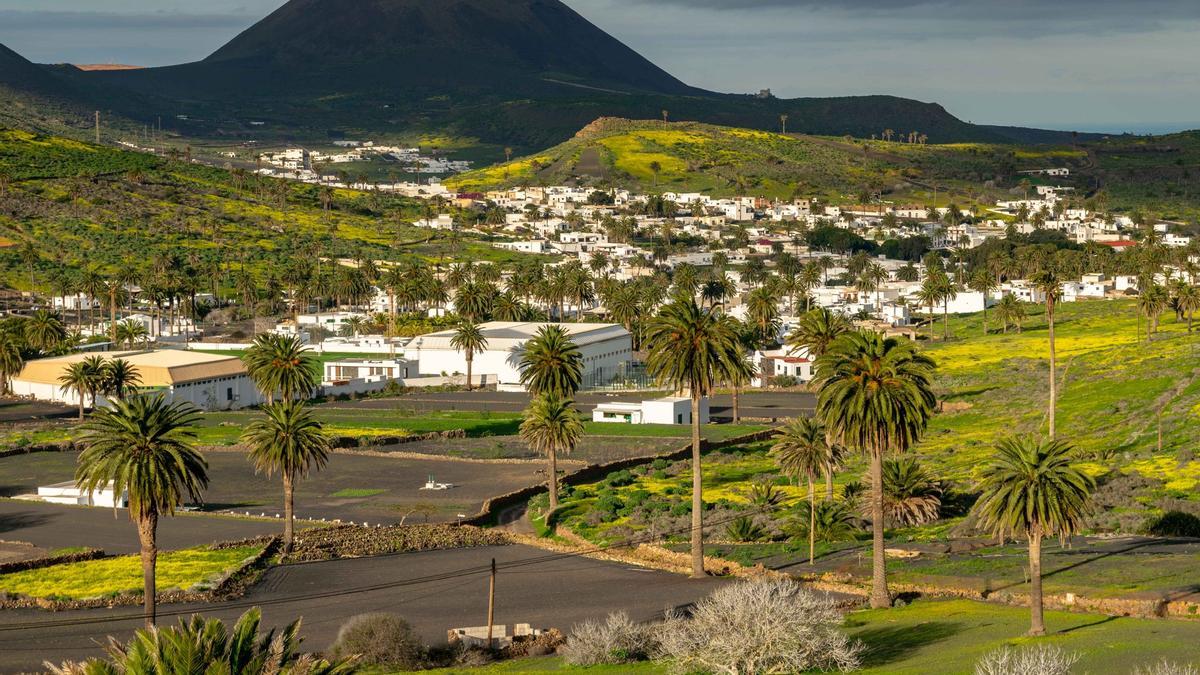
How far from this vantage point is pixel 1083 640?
45.6 m

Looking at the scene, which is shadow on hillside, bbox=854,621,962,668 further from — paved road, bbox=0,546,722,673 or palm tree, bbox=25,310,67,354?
palm tree, bbox=25,310,67,354

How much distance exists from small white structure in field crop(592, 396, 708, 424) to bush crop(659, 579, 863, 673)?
7069cm

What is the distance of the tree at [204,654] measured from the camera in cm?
3125

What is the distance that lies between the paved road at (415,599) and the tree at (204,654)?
19.6 m

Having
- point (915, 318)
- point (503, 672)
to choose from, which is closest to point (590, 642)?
point (503, 672)

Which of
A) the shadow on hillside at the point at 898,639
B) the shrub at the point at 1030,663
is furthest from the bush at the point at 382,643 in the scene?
the shrub at the point at 1030,663

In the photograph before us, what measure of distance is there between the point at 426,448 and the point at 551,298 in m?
77.2

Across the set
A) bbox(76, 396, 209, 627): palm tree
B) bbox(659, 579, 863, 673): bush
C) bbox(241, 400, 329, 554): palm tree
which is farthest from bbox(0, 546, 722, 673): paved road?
bbox(659, 579, 863, 673): bush

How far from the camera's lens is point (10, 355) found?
128 metres

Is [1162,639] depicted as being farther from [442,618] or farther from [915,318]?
[915,318]

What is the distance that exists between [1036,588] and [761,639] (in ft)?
30.5

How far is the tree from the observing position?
103 feet

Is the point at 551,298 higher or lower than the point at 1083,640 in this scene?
higher

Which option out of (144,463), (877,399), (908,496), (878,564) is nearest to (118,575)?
(144,463)
